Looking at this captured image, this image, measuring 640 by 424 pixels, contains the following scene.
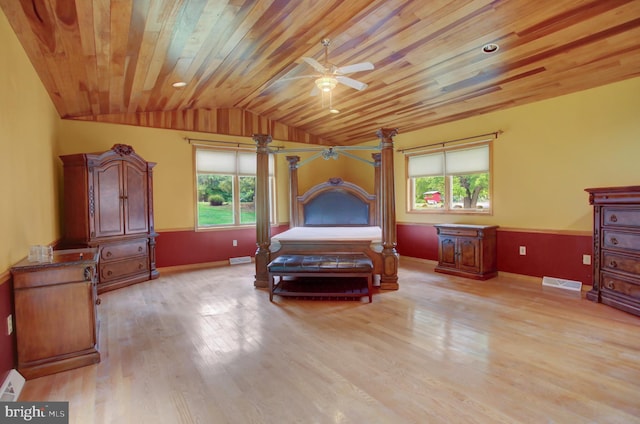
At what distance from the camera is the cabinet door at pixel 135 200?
486cm

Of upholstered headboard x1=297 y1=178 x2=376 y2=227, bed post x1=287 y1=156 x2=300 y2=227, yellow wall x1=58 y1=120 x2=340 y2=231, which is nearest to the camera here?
yellow wall x1=58 y1=120 x2=340 y2=231

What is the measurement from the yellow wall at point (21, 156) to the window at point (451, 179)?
18.7 feet

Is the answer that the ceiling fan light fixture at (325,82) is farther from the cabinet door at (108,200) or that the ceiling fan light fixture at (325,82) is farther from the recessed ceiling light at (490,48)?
the cabinet door at (108,200)

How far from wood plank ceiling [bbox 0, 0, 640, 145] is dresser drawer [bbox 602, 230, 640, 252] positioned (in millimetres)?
1853

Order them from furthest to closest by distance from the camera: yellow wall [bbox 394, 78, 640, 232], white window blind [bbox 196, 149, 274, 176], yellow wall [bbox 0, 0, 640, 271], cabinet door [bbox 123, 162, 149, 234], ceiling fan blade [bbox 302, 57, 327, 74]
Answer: white window blind [bbox 196, 149, 274, 176]
cabinet door [bbox 123, 162, 149, 234]
yellow wall [bbox 394, 78, 640, 232]
ceiling fan blade [bbox 302, 57, 327, 74]
yellow wall [bbox 0, 0, 640, 271]

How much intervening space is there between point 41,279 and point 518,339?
3.94m

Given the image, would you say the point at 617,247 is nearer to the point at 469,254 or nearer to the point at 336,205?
the point at 469,254

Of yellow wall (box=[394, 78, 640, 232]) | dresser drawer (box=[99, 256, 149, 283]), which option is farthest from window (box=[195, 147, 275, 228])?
yellow wall (box=[394, 78, 640, 232])

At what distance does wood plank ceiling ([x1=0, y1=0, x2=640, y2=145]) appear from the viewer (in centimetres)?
269

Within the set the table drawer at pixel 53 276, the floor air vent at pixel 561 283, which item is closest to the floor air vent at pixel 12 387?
the table drawer at pixel 53 276

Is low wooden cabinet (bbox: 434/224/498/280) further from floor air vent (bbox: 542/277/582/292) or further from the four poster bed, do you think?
the four poster bed

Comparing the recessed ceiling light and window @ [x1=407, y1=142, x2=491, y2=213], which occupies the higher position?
the recessed ceiling light

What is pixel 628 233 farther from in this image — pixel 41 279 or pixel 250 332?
pixel 41 279

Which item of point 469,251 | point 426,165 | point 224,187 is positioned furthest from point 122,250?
point 426,165
